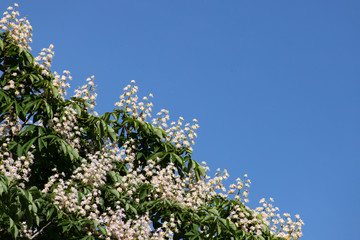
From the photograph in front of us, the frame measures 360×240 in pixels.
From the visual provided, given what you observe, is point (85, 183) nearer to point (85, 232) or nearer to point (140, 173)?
point (85, 232)

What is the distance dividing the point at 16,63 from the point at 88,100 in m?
1.35

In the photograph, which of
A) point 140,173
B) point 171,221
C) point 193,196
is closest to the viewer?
point 171,221

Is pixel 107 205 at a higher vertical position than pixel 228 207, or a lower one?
lower

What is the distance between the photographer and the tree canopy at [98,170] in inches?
293

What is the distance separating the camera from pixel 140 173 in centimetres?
924

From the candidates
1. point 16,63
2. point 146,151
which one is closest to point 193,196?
point 146,151

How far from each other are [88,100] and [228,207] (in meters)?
3.04

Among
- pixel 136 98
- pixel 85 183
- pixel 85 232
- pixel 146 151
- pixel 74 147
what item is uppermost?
pixel 136 98

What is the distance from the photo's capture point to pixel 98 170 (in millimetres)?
7781

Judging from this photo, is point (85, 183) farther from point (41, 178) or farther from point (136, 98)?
point (136, 98)

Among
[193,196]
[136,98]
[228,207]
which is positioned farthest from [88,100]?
[228,207]

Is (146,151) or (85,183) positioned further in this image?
(146,151)

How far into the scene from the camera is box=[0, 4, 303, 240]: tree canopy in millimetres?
7445

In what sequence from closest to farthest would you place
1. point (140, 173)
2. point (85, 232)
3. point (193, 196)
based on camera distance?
point (85, 232) < point (193, 196) < point (140, 173)
